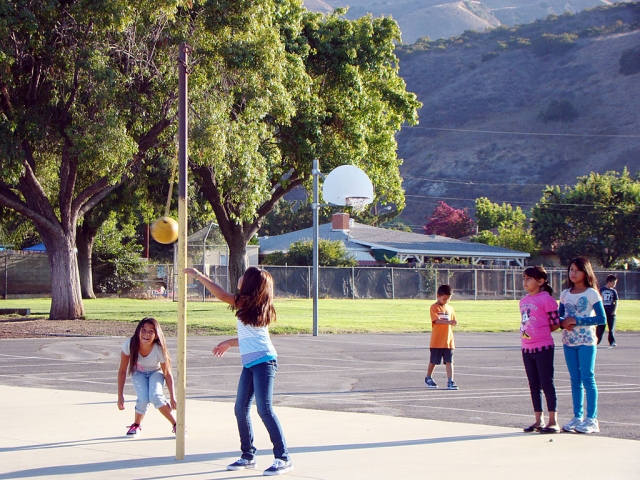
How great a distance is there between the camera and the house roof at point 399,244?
6631cm

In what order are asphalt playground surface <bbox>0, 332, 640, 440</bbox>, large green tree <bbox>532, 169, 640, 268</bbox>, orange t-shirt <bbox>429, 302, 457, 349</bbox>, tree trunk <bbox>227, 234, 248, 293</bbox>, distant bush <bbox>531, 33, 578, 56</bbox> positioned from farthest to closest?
distant bush <bbox>531, 33, 578, 56</bbox>, large green tree <bbox>532, 169, 640, 268</bbox>, tree trunk <bbox>227, 234, 248, 293</bbox>, orange t-shirt <bbox>429, 302, 457, 349</bbox>, asphalt playground surface <bbox>0, 332, 640, 440</bbox>

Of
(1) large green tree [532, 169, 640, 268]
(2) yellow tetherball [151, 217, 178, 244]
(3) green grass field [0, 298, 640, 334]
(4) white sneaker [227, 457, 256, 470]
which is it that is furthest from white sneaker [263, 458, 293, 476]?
(1) large green tree [532, 169, 640, 268]

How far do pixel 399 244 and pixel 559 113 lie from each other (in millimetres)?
102151

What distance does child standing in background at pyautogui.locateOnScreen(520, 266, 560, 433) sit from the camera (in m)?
9.11

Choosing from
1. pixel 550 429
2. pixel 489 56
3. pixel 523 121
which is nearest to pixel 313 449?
pixel 550 429

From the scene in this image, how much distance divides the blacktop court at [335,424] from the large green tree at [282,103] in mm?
10731

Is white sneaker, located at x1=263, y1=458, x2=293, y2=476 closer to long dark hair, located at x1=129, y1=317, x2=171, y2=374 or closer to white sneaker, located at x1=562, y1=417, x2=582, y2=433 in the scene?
long dark hair, located at x1=129, y1=317, x2=171, y2=374

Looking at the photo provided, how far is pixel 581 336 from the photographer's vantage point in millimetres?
9305

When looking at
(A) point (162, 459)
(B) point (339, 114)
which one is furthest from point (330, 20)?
(A) point (162, 459)

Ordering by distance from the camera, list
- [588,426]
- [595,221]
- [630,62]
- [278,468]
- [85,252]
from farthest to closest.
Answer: [630,62], [595,221], [85,252], [588,426], [278,468]

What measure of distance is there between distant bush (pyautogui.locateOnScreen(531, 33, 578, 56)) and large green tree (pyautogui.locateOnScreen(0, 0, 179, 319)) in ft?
576

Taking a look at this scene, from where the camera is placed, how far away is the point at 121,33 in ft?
80.6

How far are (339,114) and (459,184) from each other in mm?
112836

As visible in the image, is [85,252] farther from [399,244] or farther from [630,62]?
[630,62]
